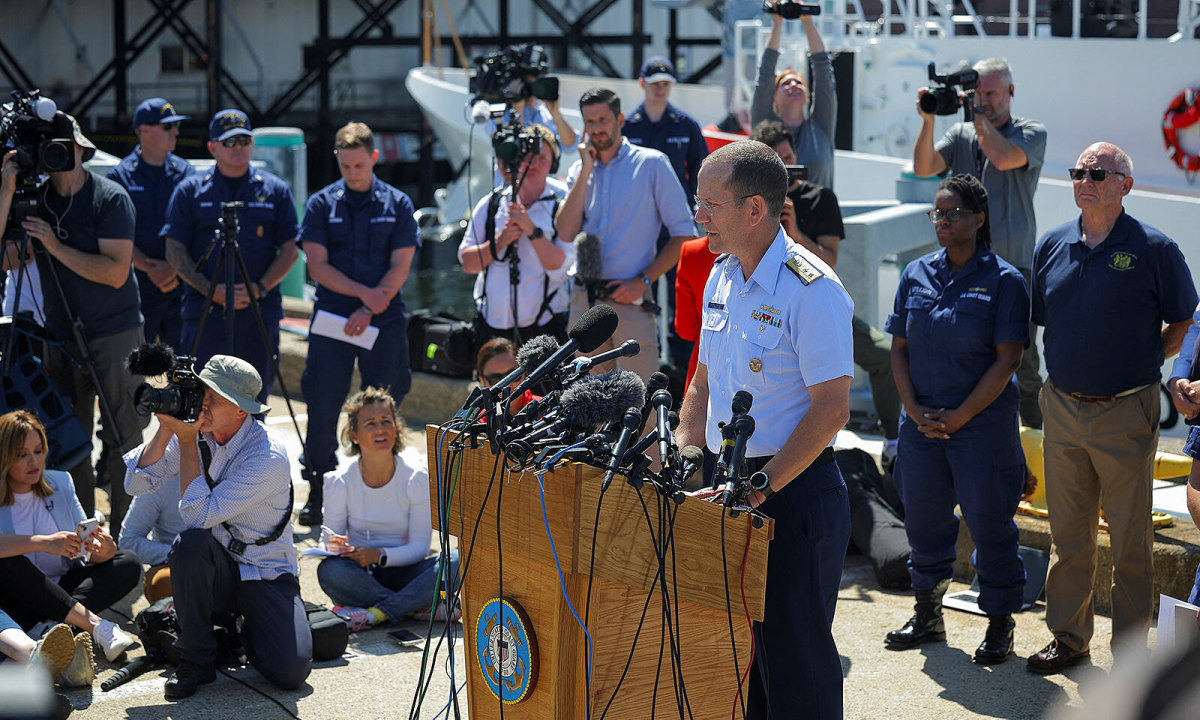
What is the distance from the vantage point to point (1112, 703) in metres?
1.11

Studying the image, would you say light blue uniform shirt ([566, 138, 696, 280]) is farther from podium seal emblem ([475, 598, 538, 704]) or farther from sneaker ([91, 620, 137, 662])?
podium seal emblem ([475, 598, 538, 704])

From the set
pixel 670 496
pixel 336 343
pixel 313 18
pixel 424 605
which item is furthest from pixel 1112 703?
pixel 313 18

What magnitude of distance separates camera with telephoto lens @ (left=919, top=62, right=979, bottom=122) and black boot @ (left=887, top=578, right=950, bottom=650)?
7.92 feet

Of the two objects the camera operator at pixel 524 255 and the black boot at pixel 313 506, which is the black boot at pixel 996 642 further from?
the black boot at pixel 313 506

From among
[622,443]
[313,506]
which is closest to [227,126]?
[313,506]

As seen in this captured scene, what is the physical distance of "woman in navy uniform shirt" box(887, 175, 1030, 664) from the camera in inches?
199

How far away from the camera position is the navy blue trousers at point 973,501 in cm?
508

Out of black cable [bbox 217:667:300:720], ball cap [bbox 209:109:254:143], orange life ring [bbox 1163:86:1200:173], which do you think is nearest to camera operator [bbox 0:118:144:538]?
ball cap [bbox 209:109:254:143]

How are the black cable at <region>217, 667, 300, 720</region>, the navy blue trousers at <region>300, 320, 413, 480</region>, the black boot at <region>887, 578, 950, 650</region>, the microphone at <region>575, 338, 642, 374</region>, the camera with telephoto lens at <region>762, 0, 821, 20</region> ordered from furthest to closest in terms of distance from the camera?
the camera with telephoto lens at <region>762, 0, 821, 20</region> → the navy blue trousers at <region>300, 320, 413, 480</region> → the black boot at <region>887, 578, 950, 650</region> → the black cable at <region>217, 667, 300, 720</region> → the microphone at <region>575, 338, 642, 374</region>

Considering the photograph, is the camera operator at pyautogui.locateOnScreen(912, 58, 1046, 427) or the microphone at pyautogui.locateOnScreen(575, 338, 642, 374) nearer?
the microphone at pyautogui.locateOnScreen(575, 338, 642, 374)

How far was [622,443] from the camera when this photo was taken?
3.02 meters

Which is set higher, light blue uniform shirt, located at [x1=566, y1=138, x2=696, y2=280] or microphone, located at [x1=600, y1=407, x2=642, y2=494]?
light blue uniform shirt, located at [x1=566, y1=138, x2=696, y2=280]

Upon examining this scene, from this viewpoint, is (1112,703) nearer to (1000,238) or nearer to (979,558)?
(979,558)

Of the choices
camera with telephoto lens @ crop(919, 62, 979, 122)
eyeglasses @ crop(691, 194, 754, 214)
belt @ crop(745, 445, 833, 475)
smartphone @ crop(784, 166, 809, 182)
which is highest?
camera with telephoto lens @ crop(919, 62, 979, 122)
